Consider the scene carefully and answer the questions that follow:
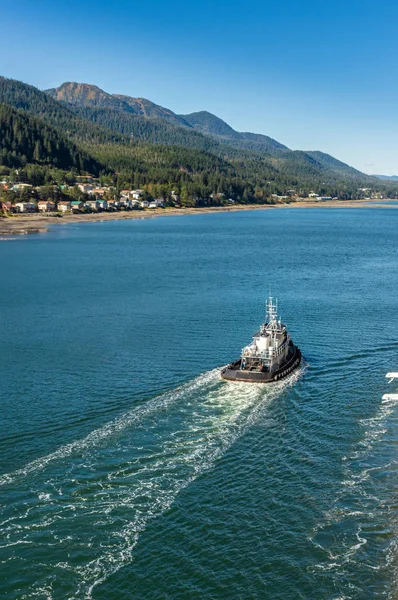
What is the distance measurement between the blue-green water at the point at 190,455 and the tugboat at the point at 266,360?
29.6 inches

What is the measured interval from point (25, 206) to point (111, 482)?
159243 mm

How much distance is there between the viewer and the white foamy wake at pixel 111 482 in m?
20.7

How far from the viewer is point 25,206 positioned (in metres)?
173

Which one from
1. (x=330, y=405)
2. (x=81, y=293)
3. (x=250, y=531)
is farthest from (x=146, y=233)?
Result: (x=250, y=531)

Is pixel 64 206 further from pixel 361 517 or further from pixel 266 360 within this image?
pixel 361 517

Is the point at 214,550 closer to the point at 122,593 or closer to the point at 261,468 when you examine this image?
the point at 122,593

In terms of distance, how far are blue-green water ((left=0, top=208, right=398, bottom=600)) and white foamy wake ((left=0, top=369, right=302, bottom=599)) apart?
8 centimetres

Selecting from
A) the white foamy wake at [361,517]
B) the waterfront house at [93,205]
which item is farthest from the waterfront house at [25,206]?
the white foamy wake at [361,517]

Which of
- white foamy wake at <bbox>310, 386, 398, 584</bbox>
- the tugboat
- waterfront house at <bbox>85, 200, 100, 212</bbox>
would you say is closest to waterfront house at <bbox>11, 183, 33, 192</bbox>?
waterfront house at <bbox>85, 200, 100, 212</bbox>

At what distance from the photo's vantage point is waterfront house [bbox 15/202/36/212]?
17162 centimetres

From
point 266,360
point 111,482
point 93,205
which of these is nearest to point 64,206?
point 93,205

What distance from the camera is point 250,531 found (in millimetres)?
22500

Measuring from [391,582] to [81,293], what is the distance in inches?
2042

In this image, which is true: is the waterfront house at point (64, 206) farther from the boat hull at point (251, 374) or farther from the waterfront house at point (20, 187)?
the boat hull at point (251, 374)
